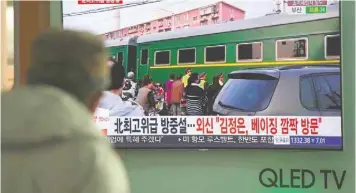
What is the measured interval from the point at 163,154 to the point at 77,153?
1.52 m

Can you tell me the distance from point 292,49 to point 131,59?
702 mm

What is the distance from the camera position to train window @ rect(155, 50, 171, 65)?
2451 mm

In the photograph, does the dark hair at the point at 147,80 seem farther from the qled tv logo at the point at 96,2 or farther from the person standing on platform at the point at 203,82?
the qled tv logo at the point at 96,2

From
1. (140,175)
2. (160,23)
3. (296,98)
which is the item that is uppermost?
(160,23)

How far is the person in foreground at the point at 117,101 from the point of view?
2473 mm

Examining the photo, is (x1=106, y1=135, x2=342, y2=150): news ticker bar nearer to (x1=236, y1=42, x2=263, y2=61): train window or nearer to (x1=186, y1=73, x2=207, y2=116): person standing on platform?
(x1=186, y1=73, x2=207, y2=116): person standing on platform

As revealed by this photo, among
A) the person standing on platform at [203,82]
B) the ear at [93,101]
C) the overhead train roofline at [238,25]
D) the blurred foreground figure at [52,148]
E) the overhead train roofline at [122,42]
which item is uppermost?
the overhead train roofline at [238,25]

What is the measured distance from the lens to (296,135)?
7.59ft

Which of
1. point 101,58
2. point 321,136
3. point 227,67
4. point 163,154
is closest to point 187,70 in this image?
point 227,67

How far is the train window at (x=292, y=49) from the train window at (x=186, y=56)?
36 cm

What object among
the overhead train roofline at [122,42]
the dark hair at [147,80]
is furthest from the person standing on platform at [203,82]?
the overhead train roofline at [122,42]

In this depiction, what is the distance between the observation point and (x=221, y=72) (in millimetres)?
2387

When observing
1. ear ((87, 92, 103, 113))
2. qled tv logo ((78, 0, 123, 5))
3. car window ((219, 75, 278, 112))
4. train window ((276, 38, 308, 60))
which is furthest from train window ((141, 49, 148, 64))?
ear ((87, 92, 103, 113))

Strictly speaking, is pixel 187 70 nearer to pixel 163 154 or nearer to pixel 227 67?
A: pixel 227 67
